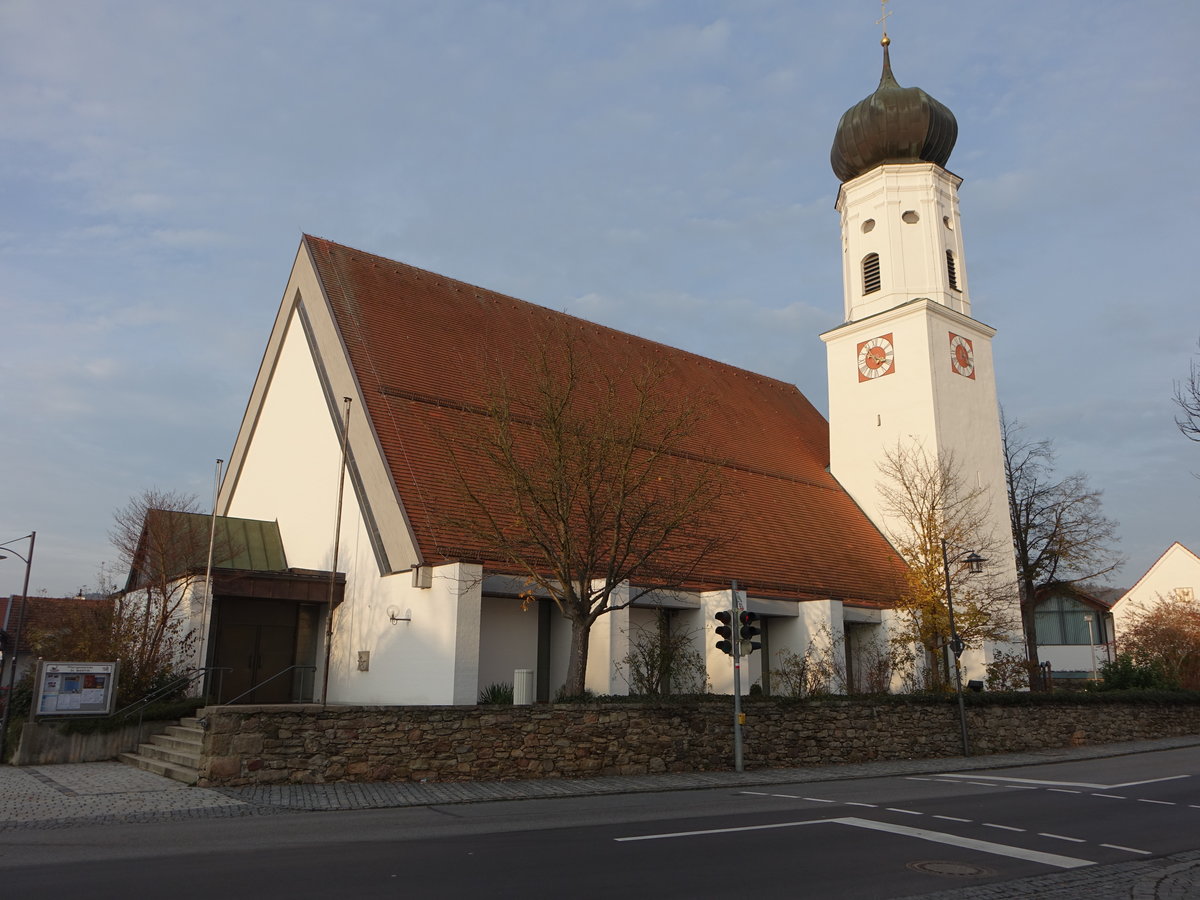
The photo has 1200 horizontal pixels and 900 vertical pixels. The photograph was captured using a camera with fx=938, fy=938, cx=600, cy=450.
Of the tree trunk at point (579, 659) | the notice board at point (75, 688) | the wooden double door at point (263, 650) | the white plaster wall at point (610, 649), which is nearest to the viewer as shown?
the notice board at point (75, 688)

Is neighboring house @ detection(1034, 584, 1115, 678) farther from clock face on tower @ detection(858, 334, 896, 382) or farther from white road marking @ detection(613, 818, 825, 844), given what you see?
white road marking @ detection(613, 818, 825, 844)

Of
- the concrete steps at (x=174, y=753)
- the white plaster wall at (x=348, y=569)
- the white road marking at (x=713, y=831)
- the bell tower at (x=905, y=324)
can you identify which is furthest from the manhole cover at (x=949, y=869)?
the bell tower at (x=905, y=324)

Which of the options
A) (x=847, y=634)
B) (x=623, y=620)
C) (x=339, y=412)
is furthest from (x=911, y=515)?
(x=339, y=412)

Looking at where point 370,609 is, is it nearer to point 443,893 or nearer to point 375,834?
point 375,834

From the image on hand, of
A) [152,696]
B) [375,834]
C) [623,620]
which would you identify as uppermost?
[623,620]

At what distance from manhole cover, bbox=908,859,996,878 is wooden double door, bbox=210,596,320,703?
1436 centimetres

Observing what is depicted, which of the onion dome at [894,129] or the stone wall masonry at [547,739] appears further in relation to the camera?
the onion dome at [894,129]

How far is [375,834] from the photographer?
9.44 m

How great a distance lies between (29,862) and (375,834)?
300 cm

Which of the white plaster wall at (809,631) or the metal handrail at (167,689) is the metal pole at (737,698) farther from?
the metal handrail at (167,689)

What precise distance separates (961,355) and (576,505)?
627 inches

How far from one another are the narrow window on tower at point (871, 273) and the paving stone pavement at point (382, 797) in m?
17.1

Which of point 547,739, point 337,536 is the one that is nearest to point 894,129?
point 337,536

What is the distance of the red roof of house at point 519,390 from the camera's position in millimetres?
19348
